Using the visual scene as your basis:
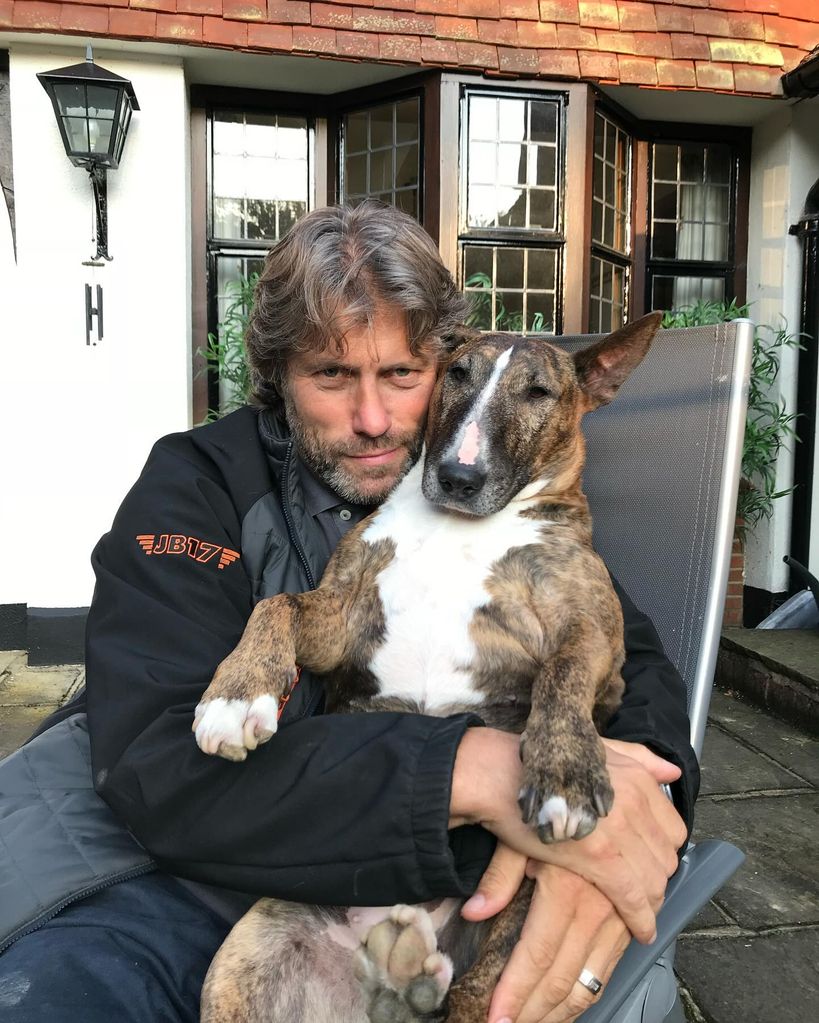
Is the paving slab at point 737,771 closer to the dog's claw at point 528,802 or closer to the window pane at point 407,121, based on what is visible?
the dog's claw at point 528,802

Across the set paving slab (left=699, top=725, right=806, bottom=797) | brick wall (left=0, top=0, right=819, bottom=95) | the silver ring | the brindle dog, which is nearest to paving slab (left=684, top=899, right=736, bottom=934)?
paving slab (left=699, top=725, right=806, bottom=797)

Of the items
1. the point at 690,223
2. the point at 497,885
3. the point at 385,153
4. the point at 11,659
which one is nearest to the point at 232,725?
the point at 497,885

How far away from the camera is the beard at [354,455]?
6.43 feet

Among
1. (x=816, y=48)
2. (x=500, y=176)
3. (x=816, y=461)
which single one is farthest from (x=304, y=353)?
(x=816, y=48)

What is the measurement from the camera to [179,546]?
5.24 ft

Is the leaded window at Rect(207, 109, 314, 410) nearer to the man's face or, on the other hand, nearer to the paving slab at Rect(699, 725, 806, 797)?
the paving slab at Rect(699, 725, 806, 797)

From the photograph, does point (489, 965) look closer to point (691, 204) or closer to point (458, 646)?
point (458, 646)

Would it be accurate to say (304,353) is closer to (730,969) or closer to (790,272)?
(730,969)

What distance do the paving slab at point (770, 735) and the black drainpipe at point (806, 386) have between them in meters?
1.41

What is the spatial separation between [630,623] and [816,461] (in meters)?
4.17

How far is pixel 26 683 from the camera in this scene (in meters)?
4.73

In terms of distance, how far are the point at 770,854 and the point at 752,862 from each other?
0.10 meters

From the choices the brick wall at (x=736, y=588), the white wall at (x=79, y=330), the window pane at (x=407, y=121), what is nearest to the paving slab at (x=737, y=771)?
the brick wall at (x=736, y=588)

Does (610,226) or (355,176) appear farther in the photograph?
(610,226)
